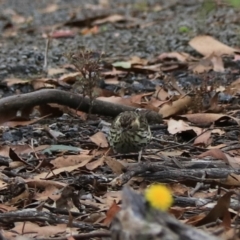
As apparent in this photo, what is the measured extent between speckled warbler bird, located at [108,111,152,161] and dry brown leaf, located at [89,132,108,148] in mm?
69

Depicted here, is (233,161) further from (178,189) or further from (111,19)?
(111,19)

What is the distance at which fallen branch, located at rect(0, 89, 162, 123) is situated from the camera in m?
5.64

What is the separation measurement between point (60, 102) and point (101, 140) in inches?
29.1

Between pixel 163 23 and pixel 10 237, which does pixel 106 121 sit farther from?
pixel 163 23

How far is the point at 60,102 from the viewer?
19.3ft

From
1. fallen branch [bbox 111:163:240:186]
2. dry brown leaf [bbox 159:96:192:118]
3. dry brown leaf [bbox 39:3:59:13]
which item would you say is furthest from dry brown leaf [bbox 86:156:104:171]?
dry brown leaf [bbox 39:3:59:13]

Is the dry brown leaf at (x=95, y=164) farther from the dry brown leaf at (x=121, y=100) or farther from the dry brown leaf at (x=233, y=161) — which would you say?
the dry brown leaf at (x=121, y=100)

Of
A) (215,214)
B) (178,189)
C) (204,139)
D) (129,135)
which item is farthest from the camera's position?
(204,139)

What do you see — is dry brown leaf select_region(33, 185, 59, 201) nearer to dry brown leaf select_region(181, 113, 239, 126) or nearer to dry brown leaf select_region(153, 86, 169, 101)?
dry brown leaf select_region(181, 113, 239, 126)

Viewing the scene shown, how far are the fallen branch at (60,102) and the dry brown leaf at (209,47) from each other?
2.77m

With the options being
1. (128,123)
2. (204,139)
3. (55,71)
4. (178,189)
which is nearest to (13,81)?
(55,71)

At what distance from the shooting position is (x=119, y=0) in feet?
53.2

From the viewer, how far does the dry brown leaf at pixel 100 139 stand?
5185 mm

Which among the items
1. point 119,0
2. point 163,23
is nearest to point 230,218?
point 163,23
